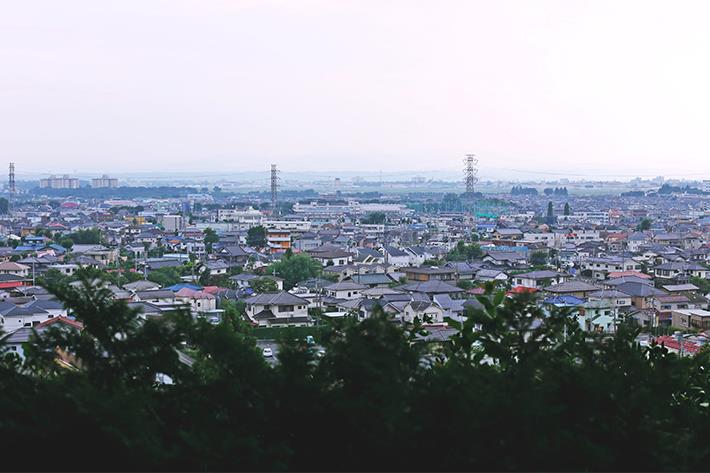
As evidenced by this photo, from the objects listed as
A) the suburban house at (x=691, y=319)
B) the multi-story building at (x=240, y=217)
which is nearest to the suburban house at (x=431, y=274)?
the suburban house at (x=691, y=319)

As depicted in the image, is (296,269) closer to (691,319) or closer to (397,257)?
(397,257)

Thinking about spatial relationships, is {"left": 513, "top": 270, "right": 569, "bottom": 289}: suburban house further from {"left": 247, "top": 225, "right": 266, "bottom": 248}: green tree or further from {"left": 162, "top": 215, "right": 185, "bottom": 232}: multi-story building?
{"left": 162, "top": 215, "right": 185, "bottom": 232}: multi-story building

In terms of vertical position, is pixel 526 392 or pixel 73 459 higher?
pixel 526 392

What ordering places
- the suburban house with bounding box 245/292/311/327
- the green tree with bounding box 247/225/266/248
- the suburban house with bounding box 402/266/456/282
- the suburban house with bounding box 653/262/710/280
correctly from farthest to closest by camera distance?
the green tree with bounding box 247/225/266/248 < the suburban house with bounding box 653/262/710/280 < the suburban house with bounding box 402/266/456/282 < the suburban house with bounding box 245/292/311/327

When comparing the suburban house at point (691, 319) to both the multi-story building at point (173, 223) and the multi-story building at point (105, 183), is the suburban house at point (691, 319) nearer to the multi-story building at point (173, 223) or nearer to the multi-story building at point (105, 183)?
the multi-story building at point (173, 223)

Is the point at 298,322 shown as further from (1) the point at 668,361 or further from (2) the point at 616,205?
(2) the point at 616,205

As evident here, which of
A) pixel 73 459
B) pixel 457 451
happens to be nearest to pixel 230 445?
pixel 73 459

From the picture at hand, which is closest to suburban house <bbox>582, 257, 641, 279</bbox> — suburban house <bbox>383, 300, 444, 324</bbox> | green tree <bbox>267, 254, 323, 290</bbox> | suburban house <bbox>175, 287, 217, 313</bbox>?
green tree <bbox>267, 254, 323, 290</bbox>

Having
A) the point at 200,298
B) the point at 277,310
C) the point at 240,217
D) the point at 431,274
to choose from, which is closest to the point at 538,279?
the point at 431,274
